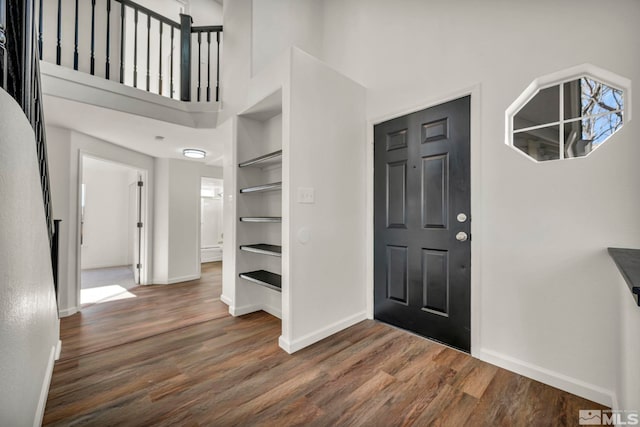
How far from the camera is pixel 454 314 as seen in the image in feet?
6.70

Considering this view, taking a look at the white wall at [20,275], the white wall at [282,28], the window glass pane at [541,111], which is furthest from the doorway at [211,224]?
the window glass pane at [541,111]

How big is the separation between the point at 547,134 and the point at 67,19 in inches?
183

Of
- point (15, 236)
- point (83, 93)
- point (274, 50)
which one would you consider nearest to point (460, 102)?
point (274, 50)

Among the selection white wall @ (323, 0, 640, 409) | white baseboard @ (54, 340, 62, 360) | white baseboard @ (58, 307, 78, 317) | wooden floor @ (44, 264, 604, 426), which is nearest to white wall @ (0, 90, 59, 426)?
wooden floor @ (44, 264, 604, 426)

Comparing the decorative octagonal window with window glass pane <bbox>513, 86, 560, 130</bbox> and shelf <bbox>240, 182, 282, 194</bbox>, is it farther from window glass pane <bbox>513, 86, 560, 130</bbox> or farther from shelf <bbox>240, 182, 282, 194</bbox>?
shelf <bbox>240, 182, 282, 194</bbox>

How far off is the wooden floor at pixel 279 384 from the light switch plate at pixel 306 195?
1.18 metres

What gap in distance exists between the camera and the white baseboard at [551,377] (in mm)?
1467

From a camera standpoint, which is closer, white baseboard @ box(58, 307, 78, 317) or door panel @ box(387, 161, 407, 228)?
door panel @ box(387, 161, 407, 228)

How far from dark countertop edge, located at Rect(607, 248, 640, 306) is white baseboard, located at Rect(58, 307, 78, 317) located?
14.4 feet

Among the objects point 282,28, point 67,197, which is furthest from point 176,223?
point 282,28

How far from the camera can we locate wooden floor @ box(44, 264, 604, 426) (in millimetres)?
1393

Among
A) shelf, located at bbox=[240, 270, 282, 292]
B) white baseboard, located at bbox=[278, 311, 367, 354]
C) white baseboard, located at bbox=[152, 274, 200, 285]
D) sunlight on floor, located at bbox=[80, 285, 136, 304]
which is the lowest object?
sunlight on floor, located at bbox=[80, 285, 136, 304]

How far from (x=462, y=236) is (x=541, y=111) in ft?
3.16

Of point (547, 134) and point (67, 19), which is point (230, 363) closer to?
point (547, 134)
